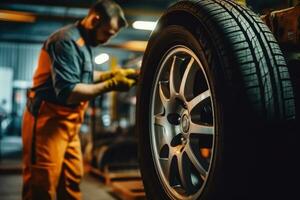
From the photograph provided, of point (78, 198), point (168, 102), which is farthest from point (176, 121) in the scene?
point (78, 198)

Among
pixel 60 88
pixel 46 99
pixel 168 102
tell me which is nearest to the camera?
pixel 168 102

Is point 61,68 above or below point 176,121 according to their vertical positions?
above

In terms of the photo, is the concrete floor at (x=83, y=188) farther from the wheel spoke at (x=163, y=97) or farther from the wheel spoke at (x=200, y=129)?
the wheel spoke at (x=200, y=129)

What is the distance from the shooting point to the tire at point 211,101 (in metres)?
0.98

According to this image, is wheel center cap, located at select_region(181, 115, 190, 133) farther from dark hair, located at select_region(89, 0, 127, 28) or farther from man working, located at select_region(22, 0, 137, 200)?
dark hair, located at select_region(89, 0, 127, 28)

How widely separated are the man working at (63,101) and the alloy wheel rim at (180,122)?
3.24 feet

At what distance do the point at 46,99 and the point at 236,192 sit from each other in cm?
173

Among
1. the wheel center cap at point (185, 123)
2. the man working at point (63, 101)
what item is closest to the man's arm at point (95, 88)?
the man working at point (63, 101)

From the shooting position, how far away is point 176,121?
1.50 m

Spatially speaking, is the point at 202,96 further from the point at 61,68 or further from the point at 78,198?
the point at 78,198

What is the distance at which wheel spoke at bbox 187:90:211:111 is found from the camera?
3.99 ft

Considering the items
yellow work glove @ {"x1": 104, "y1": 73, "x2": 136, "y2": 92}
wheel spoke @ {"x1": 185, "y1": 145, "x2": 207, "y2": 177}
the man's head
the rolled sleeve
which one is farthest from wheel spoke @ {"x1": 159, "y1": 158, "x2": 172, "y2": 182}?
the man's head

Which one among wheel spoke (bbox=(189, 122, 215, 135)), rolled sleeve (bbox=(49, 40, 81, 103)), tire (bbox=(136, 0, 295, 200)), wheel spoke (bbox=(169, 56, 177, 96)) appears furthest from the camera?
rolled sleeve (bbox=(49, 40, 81, 103))

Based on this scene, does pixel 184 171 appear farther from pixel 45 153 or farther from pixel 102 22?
pixel 102 22
